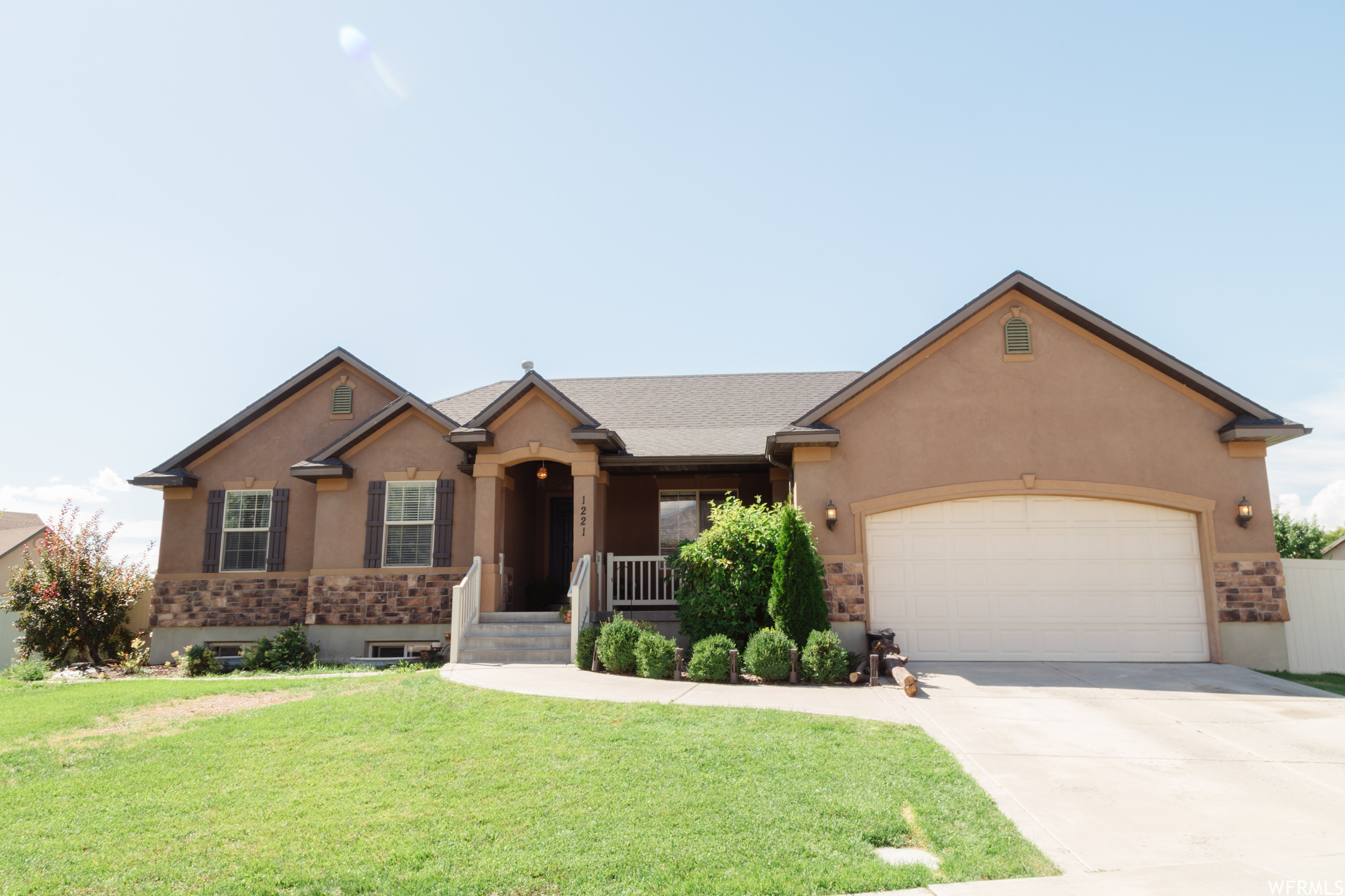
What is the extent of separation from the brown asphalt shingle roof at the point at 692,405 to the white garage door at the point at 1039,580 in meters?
3.43

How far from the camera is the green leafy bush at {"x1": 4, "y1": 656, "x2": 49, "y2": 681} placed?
12.4m

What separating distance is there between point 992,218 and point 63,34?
13029 mm

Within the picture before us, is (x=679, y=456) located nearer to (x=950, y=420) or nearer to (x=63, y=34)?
(x=950, y=420)

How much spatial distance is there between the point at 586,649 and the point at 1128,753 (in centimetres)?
692

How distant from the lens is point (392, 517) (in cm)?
1401

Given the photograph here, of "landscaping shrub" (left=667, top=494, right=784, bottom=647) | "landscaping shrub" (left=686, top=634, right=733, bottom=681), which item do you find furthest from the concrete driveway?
"landscaping shrub" (left=667, top=494, right=784, bottom=647)

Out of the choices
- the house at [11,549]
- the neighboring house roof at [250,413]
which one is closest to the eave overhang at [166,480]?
the neighboring house roof at [250,413]

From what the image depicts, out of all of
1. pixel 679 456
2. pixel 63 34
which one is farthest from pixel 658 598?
pixel 63 34

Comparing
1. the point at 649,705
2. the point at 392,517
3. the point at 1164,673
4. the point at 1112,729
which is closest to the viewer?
the point at 1112,729

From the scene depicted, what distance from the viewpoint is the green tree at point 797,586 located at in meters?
10.2

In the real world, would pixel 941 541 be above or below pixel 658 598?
above

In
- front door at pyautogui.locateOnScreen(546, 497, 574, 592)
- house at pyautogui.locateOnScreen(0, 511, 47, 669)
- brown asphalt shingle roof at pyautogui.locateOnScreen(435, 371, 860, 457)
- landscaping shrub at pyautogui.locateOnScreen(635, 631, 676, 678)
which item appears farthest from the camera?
house at pyautogui.locateOnScreen(0, 511, 47, 669)

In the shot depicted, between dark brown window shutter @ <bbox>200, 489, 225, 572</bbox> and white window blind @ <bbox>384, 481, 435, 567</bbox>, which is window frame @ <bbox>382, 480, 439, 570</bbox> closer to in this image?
white window blind @ <bbox>384, 481, 435, 567</bbox>

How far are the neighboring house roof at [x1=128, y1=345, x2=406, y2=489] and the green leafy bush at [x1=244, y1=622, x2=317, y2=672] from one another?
4292 millimetres
